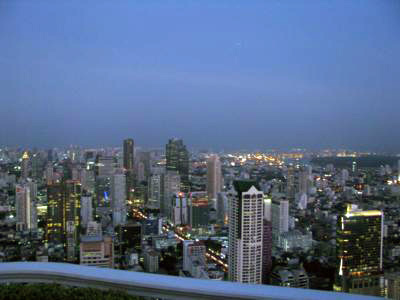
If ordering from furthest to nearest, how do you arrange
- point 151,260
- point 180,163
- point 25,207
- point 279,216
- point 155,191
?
point 155,191
point 180,163
point 279,216
point 25,207
point 151,260

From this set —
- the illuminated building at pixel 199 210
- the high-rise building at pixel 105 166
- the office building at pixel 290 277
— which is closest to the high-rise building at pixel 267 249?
the office building at pixel 290 277

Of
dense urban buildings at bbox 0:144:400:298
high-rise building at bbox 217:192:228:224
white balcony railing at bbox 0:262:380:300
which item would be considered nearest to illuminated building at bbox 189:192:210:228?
dense urban buildings at bbox 0:144:400:298

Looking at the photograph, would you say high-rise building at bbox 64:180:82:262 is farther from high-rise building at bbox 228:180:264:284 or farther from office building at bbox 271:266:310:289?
office building at bbox 271:266:310:289

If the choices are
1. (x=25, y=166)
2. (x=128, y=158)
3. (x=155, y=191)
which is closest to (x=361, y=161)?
(x=128, y=158)

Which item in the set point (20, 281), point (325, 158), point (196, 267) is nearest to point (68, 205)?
point (196, 267)

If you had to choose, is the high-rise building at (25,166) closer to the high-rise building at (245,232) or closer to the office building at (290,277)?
the high-rise building at (245,232)

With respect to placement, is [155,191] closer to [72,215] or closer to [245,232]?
[72,215]

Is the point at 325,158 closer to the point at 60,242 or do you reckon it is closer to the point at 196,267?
the point at 196,267
